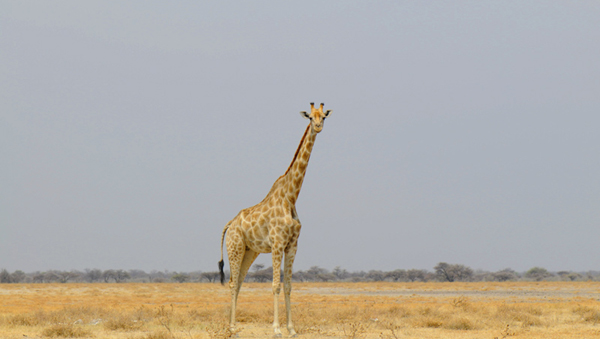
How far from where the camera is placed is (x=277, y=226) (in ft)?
41.7

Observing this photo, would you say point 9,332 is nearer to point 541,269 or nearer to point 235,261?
point 235,261

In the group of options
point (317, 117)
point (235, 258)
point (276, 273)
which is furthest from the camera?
point (235, 258)

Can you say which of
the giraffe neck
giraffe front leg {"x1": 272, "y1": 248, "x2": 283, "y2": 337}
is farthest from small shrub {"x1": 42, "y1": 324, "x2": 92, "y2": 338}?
the giraffe neck

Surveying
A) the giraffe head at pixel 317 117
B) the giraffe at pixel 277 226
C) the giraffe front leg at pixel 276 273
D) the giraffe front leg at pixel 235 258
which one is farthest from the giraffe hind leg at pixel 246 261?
the giraffe head at pixel 317 117

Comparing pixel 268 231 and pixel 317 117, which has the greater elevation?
pixel 317 117

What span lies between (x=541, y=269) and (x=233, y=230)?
98.3 m

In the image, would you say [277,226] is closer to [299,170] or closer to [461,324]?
[299,170]

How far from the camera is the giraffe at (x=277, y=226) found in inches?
497

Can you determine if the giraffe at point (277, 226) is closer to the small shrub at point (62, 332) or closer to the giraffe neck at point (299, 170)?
the giraffe neck at point (299, 170)

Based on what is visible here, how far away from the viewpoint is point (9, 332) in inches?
565

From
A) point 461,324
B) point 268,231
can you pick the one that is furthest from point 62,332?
point 461,324

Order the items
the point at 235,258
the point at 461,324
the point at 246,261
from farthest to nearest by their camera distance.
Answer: the point at 461,324
the point at 246,261
the point at 235,258

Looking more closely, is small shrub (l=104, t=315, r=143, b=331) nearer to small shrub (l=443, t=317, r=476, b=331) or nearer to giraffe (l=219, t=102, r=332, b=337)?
giraffe (l=219, t=102, r=332, b=337)

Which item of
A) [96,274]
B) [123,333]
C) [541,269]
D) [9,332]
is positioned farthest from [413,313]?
[96,274]
